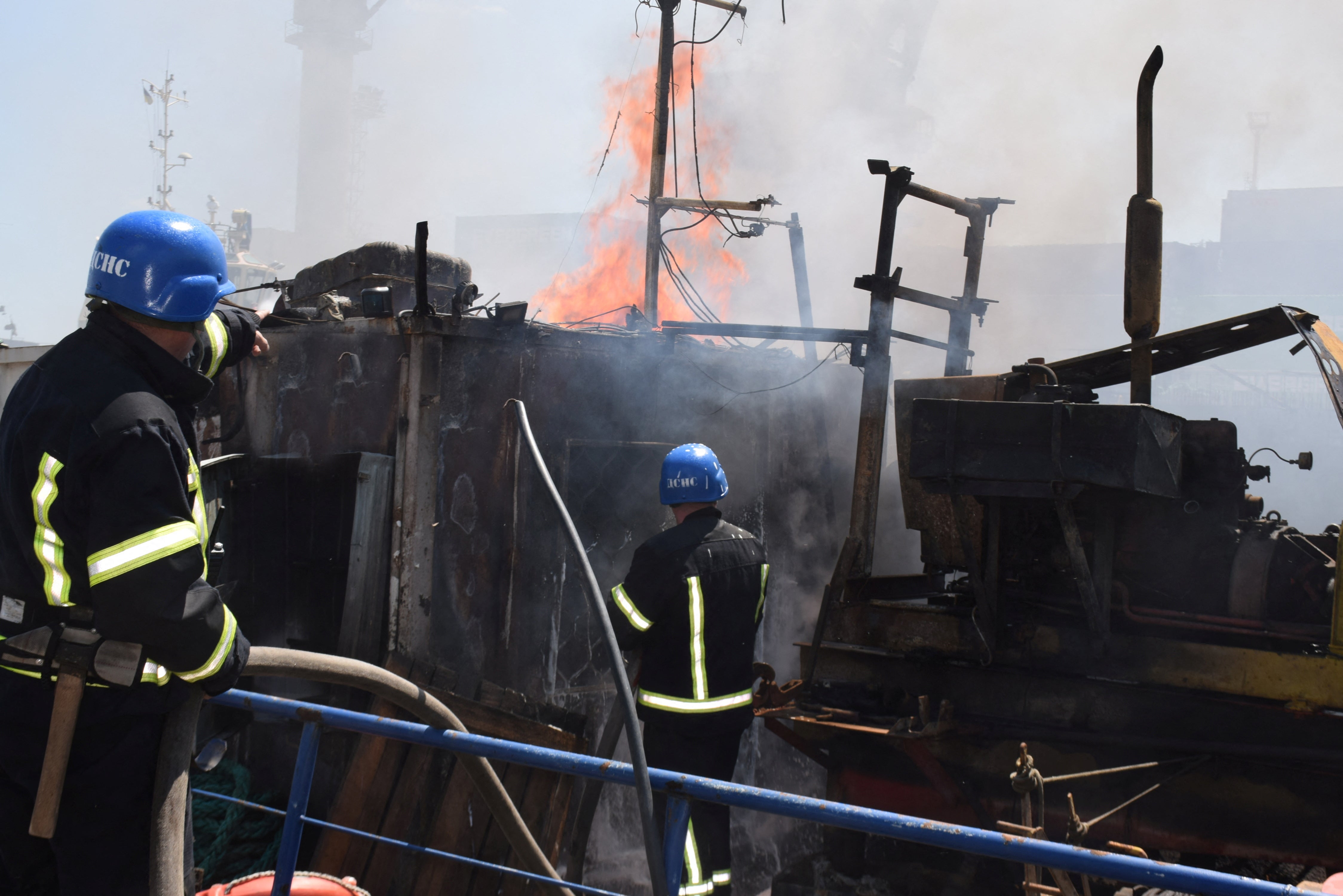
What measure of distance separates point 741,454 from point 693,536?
3292mm

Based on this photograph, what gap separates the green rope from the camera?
201 inches

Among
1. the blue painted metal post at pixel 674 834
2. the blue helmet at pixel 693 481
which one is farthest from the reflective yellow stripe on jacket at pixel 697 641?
the blue painted metal post at pixel 674 834

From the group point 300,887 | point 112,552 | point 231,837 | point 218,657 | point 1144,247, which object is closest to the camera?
point 112,552

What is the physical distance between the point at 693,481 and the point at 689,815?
1.90m

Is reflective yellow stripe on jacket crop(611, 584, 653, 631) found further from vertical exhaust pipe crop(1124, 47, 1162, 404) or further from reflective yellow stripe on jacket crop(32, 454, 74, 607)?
vertical exhaust pipe crop(1124, 47, 1162, 404)

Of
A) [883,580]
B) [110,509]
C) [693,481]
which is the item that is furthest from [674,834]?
[883,580]

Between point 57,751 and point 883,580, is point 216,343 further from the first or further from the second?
point 883,580

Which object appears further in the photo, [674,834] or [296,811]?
[296,811]

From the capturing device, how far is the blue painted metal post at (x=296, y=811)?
3002 mm

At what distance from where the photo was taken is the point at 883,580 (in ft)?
21.0

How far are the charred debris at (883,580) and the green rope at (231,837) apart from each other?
278mm

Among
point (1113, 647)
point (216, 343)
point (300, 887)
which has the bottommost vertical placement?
point (300, 887)

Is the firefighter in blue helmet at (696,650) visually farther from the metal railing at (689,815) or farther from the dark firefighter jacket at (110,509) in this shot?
the dark firefighter jacket at (110,509)

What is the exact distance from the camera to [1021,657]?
5102 mm
